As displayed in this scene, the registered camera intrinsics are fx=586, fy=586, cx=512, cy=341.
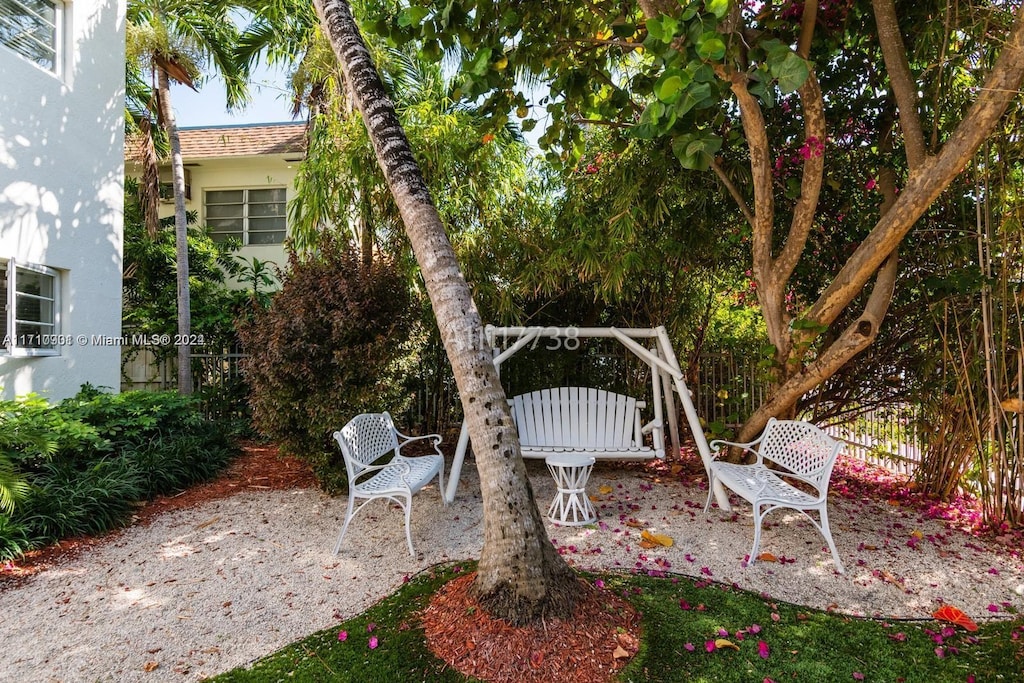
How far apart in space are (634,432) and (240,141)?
1101 cm

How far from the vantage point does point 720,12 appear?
2914 mm

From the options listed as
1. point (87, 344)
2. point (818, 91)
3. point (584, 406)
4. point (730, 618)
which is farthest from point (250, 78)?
point (730, 618)

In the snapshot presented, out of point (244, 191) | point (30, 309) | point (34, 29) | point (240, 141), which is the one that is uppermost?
point (240, 141)

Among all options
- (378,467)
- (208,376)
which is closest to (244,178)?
(208,376)

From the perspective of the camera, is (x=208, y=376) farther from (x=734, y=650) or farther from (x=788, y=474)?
(x=734, y=650)

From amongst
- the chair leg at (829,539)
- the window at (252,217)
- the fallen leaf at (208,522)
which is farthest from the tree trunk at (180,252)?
the chair leg at (829,539)

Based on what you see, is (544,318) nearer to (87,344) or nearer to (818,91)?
Answer: (818,91)

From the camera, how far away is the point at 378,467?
14.3 ft

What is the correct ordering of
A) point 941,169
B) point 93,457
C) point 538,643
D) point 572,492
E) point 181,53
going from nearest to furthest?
point 538,643 < point 941,169 < point 572,492 < point 93,457 < point 181,53

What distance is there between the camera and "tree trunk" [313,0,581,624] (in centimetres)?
289

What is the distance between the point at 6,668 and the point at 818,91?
20.1ft

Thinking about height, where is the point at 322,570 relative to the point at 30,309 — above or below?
below

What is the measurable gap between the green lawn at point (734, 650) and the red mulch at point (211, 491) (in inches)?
88.1

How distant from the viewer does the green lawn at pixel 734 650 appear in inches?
107
